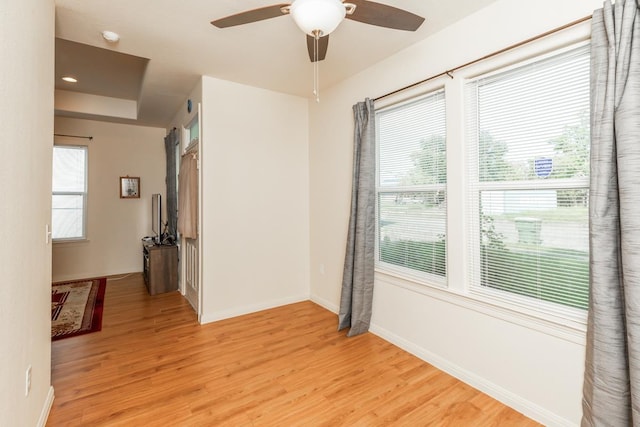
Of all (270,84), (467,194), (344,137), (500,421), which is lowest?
(500,421)

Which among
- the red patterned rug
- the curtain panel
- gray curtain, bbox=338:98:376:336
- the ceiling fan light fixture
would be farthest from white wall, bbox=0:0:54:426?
gray curtain, bbox=338:98:376:336

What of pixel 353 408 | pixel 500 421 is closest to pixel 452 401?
pixel 500 421

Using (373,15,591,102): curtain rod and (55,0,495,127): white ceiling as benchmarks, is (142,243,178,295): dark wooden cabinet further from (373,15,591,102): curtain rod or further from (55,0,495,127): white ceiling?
(373,15,591,102): curtain rod

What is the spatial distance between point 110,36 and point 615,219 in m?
3.54

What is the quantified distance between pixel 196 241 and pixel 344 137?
211cm

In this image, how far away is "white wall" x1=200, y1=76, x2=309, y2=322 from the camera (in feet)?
10.8

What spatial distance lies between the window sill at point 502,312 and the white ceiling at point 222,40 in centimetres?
203

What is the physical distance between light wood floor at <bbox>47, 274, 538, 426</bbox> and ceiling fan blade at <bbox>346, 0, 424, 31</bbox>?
7.52ft

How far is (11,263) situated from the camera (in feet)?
4.08

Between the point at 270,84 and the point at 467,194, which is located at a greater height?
the point at 270,84

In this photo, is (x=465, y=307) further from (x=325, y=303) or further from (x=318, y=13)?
(x=318, y=13)

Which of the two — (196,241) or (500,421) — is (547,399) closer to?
(500,421)

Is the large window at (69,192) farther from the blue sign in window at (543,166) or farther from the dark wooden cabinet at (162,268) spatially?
the blue sign in window at (543,166)

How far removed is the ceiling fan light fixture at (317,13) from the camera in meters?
1.32
